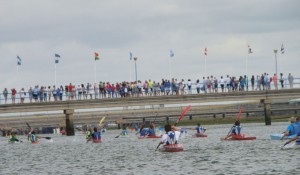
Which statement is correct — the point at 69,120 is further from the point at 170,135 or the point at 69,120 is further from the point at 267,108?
the point at 170,135

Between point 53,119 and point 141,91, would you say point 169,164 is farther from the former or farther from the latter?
point 53,119

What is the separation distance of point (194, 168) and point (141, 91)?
153ft

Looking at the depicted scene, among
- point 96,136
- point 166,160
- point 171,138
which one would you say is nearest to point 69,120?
point 96,136

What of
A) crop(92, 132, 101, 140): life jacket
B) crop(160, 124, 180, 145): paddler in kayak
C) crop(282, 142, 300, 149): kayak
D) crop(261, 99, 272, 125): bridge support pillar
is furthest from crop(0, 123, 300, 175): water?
crop(261, 99, 272, 125): bridge support pillar

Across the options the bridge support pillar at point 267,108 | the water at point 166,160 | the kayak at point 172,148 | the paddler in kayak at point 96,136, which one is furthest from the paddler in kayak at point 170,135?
the bridge support pillar at point 267,108

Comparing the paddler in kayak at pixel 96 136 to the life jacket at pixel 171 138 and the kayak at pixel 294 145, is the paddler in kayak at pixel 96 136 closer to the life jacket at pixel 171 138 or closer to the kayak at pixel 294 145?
the life jacket at pixel 171 138

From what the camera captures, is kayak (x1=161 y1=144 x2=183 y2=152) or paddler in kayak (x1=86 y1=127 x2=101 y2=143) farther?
paddler in kayak (x1=86 y1=127 x2=101 y2=143)

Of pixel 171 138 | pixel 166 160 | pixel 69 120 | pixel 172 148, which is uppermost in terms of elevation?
pixel 69 120

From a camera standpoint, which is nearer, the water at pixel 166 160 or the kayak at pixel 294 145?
the water at pixel 166 160

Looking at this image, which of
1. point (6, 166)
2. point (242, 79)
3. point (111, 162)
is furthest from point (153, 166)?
point (242, 79)

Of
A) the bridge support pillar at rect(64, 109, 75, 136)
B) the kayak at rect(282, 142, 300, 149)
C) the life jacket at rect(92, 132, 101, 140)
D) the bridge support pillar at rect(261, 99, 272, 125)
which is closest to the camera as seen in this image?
the kayak at rect(282, 142, 300, 149)

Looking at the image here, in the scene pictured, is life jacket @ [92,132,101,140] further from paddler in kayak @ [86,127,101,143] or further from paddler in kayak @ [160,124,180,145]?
paddler in kayak @ [160,124,180,145]

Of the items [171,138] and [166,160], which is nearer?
[166,160]

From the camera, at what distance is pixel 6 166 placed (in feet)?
166
